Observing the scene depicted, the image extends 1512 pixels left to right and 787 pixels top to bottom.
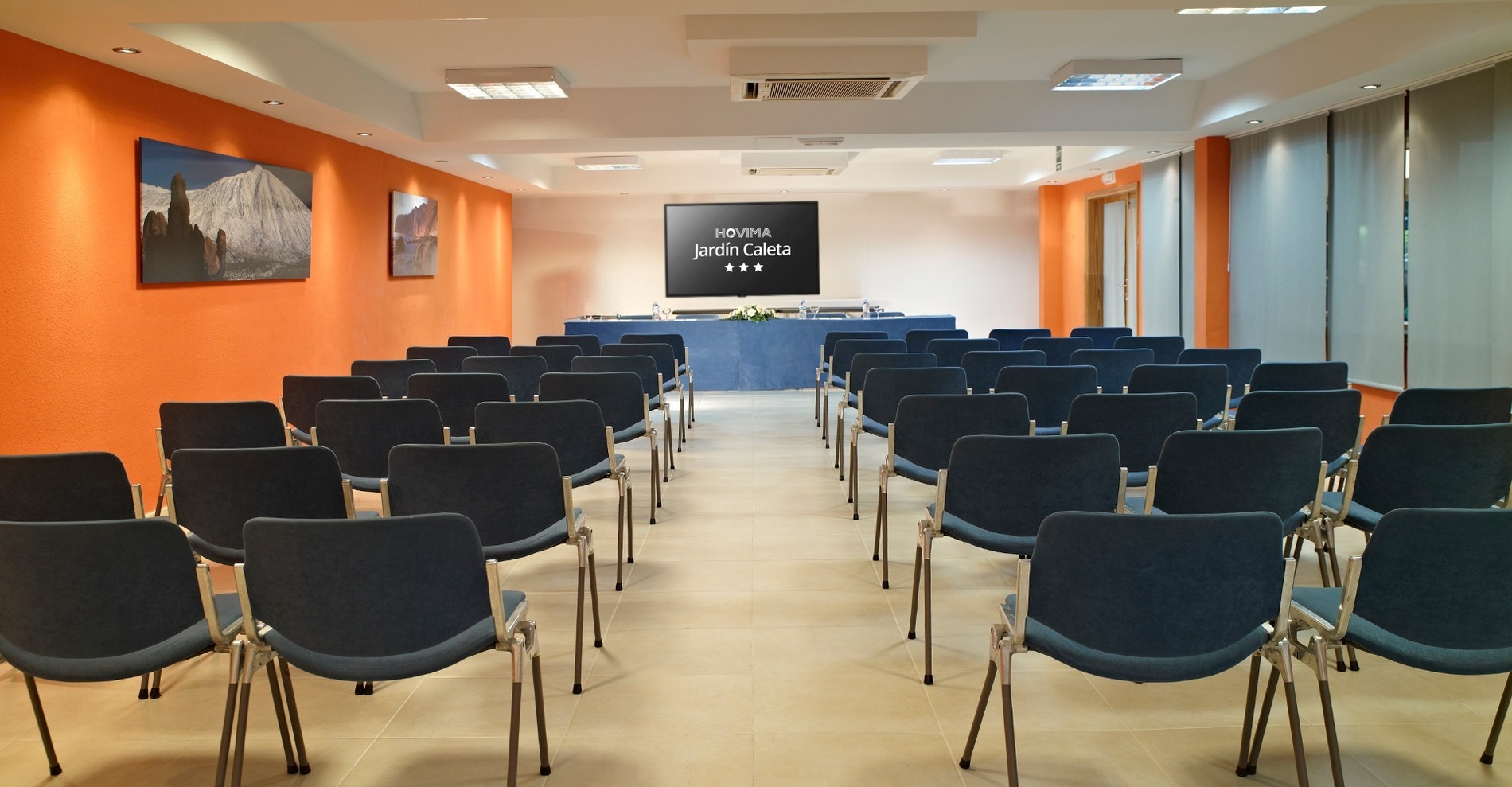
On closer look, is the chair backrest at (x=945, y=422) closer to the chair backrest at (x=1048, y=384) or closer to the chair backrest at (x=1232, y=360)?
the chair backrest at (x=1048, y=384)

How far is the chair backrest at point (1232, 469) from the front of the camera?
347cm

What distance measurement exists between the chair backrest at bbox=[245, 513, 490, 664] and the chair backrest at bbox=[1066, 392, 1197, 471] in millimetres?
2852

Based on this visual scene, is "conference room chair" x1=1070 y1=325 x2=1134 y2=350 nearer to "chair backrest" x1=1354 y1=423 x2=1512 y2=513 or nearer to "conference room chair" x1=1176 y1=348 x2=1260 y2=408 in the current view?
"conference room chair" x1=1176 y1=348 x2=1260 y2=408

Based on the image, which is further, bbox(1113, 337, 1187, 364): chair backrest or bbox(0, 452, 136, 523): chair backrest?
bbox(1113, 337, 1187, 364): chair backrest

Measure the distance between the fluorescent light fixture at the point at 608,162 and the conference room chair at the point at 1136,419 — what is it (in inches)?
380

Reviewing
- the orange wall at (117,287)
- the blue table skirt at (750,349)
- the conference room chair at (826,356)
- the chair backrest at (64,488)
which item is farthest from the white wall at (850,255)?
the chair backrest at (64,488)

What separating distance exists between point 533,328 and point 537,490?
1339cm

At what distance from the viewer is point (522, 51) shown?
8.08 m

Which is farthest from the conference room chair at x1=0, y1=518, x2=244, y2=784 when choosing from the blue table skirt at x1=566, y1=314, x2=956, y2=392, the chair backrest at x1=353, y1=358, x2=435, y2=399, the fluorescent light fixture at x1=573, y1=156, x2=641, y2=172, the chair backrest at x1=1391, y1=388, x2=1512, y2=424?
the fluorescent light fixture at x1=573, y1=156, x2=641, y2=172

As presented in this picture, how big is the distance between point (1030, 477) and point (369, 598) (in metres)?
2.12

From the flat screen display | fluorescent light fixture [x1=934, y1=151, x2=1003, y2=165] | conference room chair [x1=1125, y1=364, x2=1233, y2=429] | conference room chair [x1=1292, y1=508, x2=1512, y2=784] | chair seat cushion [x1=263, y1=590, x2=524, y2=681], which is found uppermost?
fluorescent light fixture [x1=934, y1=151, x2=1003, y2=165]

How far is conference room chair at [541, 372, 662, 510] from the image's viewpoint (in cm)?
579

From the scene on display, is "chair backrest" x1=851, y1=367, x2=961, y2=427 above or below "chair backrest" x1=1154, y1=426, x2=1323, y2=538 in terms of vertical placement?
above

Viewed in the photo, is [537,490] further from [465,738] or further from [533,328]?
[533,328]
